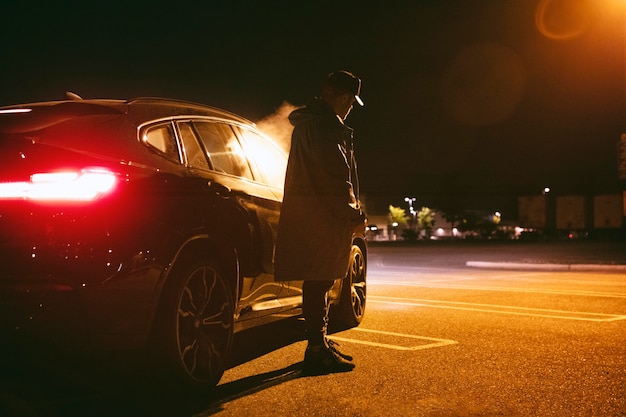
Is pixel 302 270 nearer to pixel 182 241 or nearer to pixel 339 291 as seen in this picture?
pixel 182 241

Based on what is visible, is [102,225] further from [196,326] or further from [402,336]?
[402,336]

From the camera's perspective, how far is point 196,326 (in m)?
4.16

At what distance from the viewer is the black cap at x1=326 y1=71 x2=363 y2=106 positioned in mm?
5016

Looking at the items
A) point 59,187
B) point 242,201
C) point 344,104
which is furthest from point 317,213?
point 59,187

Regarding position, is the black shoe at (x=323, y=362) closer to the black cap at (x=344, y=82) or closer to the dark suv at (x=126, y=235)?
the dark suv at (x=126, y=235)

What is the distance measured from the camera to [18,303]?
343cm

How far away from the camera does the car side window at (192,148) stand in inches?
181

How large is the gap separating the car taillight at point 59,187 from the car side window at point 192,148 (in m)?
1.00

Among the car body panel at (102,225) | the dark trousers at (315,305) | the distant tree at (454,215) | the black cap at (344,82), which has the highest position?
the distant tree at (454,215)

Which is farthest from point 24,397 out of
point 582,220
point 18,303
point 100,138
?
point 582,220

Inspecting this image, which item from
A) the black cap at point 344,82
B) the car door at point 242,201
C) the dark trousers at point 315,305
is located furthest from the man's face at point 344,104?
the dark trousers at point 315,305

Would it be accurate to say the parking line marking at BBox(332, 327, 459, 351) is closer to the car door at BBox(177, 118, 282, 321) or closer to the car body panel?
the car door at BBox(177, 118, 282, 321)

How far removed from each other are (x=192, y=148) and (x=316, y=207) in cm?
92

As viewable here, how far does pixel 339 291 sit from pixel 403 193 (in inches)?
3615
